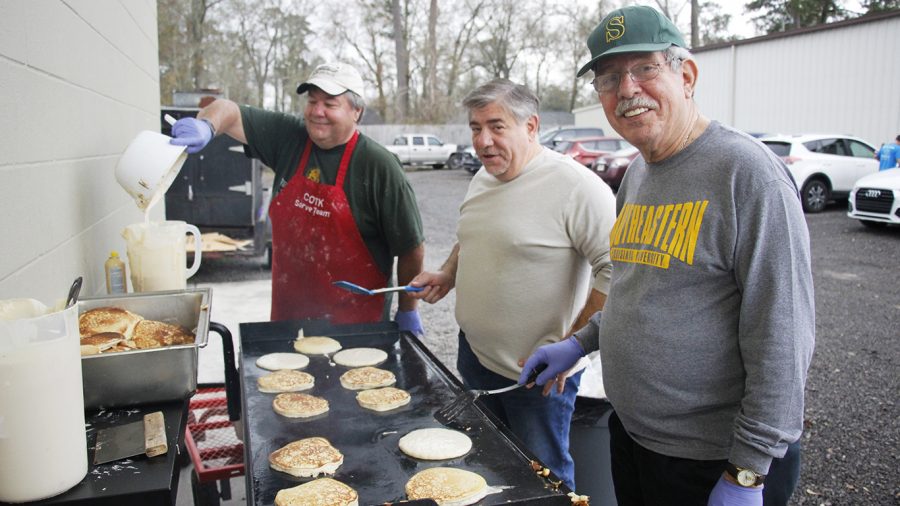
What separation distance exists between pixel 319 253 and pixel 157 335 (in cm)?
149

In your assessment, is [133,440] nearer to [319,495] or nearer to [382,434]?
[319,495]

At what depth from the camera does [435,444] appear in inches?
73.2

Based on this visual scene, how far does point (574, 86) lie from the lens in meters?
41.4

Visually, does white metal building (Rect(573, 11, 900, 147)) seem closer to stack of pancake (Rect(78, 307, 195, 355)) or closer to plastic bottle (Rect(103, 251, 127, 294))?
plastic bottle (Rect(103, 251, 127, 294))

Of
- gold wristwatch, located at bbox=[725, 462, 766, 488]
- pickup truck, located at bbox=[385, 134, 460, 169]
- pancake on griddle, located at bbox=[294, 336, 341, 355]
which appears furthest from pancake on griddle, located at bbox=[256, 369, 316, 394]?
pickup truck, located at bbox=[385, 134, 460, 169]

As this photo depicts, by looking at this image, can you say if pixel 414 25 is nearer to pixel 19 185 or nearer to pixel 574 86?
pixel 574 86

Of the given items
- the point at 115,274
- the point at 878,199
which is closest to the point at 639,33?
the point at 115,274

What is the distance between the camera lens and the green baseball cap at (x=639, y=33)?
1689 mm

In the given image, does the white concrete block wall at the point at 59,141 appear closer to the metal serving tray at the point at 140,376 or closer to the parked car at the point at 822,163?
the metal serving tray at the point at 140,376

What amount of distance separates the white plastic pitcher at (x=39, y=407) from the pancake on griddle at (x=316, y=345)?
148cm

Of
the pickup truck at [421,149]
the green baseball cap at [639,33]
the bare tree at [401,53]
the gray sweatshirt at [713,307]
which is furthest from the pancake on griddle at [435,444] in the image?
the bare tree at [401,53]

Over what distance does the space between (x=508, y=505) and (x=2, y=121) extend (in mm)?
1488

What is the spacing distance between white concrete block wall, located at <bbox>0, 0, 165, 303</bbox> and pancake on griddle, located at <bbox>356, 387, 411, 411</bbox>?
39.6 inches

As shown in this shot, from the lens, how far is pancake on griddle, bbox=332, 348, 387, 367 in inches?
99.8
